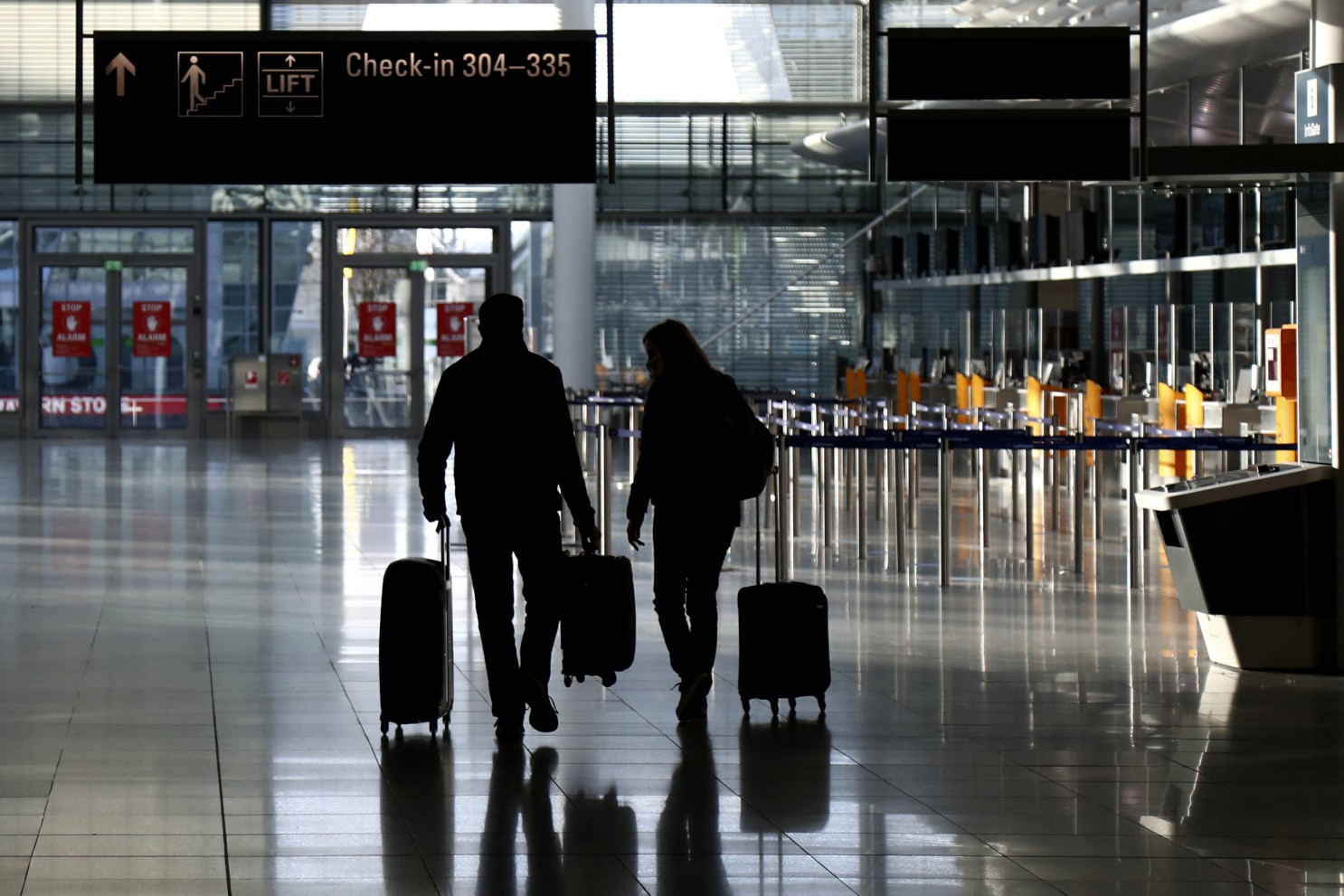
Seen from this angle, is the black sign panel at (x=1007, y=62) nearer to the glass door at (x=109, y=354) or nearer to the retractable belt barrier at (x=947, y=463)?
the retractable belt barrier at (x=947, y=463)

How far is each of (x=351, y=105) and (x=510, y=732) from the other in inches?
131

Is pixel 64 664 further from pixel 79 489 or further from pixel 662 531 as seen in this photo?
pixel 79 489

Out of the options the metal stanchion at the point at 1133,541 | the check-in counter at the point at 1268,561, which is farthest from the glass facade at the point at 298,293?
the check-in counter at the point at 1268,561

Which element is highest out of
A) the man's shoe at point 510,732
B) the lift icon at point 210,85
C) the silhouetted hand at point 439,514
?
the lift icon at point 210,85

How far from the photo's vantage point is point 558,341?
1051 inches

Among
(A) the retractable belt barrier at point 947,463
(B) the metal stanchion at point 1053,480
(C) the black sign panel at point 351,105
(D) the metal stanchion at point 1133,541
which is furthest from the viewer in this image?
(B) the metal stanchion at point 1053,480

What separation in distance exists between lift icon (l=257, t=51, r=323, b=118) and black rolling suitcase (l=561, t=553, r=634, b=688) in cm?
259

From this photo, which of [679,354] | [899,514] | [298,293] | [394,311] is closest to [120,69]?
[679,354]

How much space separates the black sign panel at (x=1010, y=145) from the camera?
8578 mm

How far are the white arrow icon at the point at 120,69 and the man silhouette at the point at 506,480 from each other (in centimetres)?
282

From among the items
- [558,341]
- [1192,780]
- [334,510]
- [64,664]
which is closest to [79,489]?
[334,510]

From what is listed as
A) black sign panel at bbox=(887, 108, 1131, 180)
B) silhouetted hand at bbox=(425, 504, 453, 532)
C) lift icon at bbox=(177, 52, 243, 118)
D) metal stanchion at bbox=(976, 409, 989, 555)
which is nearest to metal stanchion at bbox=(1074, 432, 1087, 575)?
metal stanchion at bbox=(976, 409, 989, 555)

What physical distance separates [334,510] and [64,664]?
833 centimetres

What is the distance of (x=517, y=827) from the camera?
5.61m
